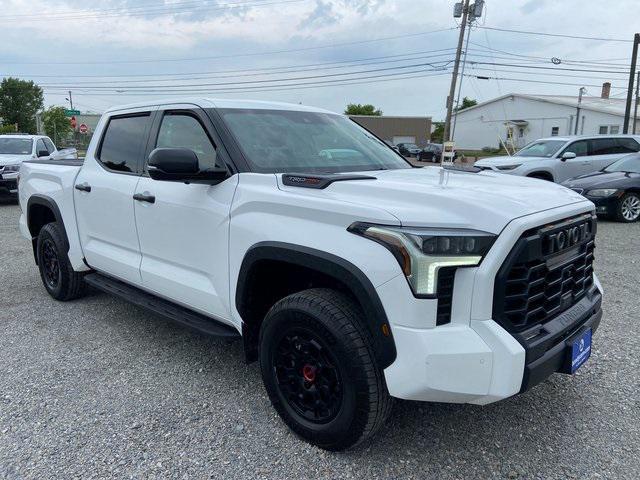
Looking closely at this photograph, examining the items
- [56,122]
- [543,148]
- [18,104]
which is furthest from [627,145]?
[18,104]

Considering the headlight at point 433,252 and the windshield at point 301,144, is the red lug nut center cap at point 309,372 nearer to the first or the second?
the headlight at point 433,252

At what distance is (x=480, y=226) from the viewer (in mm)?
2232

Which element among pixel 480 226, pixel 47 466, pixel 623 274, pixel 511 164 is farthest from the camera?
pixel 511 164

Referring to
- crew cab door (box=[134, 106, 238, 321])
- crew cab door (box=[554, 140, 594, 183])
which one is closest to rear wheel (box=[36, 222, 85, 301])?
crew cab door (box=[134, 106, 238, 321])

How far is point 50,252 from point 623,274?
634 centimetres

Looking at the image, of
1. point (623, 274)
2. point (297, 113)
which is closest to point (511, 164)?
point (623, 274)

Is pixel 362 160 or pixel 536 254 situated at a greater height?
pixel 362 160

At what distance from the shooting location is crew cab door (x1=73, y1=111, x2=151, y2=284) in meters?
3.86

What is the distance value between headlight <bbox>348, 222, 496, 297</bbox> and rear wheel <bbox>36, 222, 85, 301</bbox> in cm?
374

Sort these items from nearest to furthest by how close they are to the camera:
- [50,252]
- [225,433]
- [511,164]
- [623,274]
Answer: [225,433] → [50,252] → [623,274] → [511,164]

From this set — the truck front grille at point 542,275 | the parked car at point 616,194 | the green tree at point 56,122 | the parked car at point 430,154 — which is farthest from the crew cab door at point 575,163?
the green tree at point 56,122

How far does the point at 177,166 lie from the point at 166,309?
1.12m

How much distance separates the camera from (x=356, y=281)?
7.66ft

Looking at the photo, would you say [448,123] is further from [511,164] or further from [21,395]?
[21,395]
